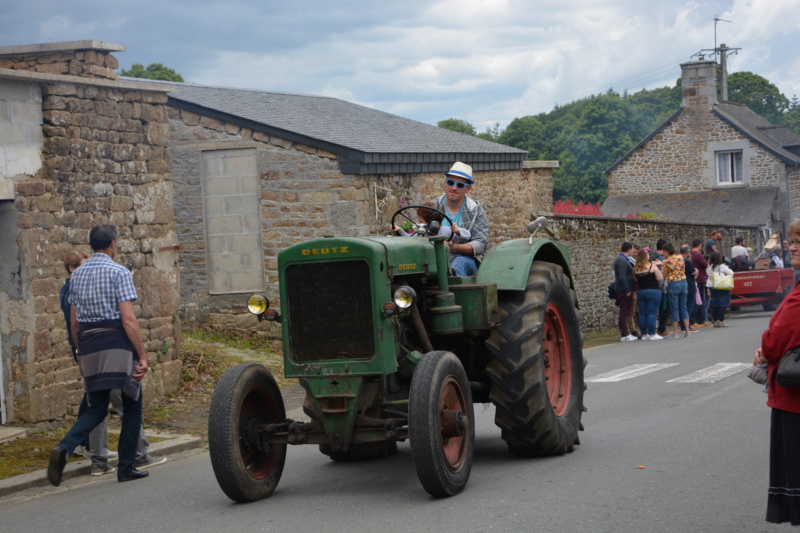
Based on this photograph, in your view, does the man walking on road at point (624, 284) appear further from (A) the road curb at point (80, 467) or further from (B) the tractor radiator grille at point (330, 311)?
(B) the tractor radiator grille at point (330, 311)

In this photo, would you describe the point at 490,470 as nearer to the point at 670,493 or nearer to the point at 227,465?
the point at 670,493

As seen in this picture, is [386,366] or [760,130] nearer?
[386,366]

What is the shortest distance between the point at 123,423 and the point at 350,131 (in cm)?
1102

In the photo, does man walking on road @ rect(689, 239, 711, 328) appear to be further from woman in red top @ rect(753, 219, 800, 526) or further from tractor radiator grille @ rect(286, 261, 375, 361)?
woman in red top @ rect(753, 219, 800, 526)

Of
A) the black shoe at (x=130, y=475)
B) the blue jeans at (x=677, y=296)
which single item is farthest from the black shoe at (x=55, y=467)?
the blue jeans at (x=677, y=296)

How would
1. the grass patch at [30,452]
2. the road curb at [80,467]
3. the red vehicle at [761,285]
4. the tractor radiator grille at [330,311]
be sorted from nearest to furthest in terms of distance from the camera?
1. the tractor radiator grille at [330,311]
2. the road curb at [80,467]
3. the grass patch at [30,452]
4. the red vehicle at [761,285]

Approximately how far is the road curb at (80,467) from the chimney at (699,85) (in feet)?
128

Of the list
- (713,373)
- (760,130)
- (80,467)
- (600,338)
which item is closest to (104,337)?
(80,467)

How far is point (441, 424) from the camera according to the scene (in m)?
6.36

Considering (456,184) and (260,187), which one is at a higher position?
(260,187)

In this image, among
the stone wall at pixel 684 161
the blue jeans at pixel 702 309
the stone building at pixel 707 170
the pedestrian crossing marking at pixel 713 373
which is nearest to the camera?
the pedestrian crossing marking at pixel 713 373

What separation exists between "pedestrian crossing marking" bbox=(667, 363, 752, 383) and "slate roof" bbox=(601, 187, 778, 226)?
29.3 metres

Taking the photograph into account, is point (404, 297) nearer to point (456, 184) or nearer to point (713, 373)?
point (456, 184)

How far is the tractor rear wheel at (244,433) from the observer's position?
6375 millimetres
